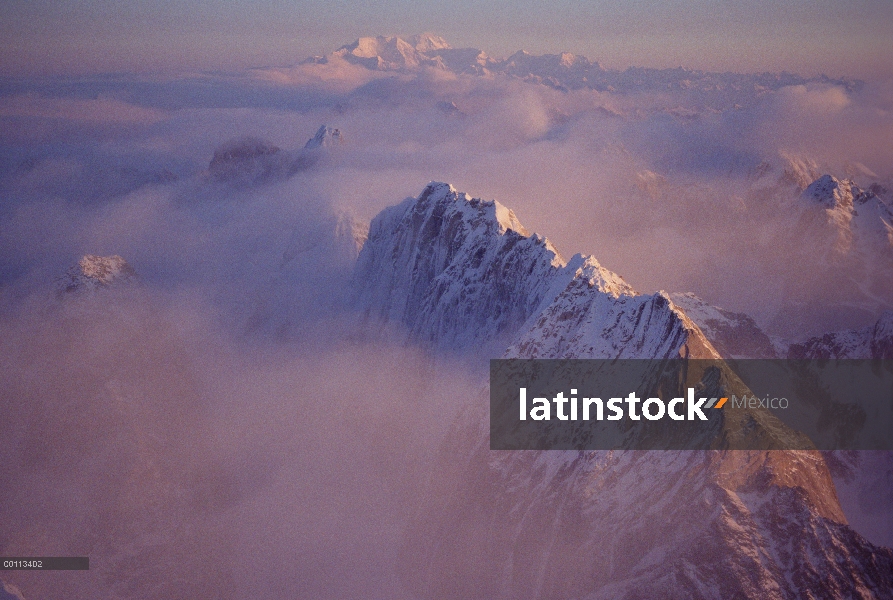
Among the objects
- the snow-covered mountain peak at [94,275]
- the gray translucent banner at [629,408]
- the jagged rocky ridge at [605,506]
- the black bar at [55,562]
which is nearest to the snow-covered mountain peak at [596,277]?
the jagged rocky ridge at [605,506]

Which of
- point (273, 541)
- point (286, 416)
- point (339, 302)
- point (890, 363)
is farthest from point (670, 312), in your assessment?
point (339, 302)

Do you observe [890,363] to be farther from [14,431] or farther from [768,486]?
[14,431]

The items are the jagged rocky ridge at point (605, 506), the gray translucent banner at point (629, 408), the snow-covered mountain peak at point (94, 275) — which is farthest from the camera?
the snow-covered mountain peak at point (94, 275)

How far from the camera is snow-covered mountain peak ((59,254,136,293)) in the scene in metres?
149

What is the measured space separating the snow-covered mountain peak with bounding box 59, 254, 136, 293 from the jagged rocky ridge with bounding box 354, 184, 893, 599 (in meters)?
105

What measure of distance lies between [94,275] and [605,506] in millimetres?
148576

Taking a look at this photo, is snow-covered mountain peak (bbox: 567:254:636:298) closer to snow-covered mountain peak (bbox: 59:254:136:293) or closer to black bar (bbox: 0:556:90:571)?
black bar (bbox: 0:556:90:571)

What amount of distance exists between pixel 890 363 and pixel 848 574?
3265 inches

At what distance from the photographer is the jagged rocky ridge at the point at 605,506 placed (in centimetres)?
5788

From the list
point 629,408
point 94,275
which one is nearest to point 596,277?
point 629,408

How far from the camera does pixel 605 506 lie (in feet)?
229

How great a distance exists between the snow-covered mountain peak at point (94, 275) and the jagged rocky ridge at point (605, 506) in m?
105

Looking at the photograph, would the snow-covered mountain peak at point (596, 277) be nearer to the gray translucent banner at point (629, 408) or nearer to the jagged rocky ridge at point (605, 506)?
the jagged rocky ridge at point (605, 506)

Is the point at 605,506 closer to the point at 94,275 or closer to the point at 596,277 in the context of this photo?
the point at 596,277
